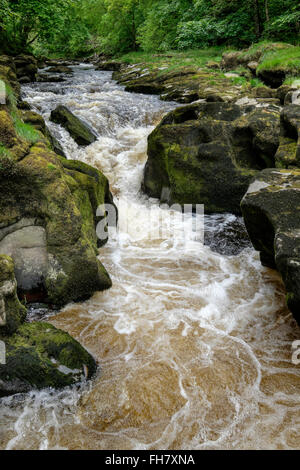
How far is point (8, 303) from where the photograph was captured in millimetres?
3371

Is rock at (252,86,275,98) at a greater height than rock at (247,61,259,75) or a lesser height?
lesser

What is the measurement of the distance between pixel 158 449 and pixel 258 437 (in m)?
0.89

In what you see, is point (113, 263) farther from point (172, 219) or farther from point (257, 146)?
point (257, 146)

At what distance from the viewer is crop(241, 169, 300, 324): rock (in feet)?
11.9

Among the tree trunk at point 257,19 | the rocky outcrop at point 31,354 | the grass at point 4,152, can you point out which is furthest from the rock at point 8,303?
the tree trunk at point 257,19

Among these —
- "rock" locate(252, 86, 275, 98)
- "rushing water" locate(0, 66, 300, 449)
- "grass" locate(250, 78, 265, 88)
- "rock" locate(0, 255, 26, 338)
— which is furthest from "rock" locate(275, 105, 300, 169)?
"grass" locate(250, 78, 265, 88)

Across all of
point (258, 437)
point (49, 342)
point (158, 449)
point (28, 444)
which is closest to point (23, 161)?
point (49, 342)

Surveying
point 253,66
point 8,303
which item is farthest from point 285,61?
point 8,303

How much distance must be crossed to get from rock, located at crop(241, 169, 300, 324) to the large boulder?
2305 mm

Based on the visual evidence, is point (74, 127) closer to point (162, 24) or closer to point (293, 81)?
point (293, 81)

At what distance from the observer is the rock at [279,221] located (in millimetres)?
3621

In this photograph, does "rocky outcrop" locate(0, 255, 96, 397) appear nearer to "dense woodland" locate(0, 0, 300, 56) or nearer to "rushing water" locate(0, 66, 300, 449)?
"rushing water" locate(0, 66, 300, 449)

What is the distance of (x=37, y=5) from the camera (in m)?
16.8

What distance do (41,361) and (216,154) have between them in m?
5.99
